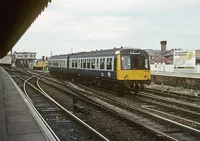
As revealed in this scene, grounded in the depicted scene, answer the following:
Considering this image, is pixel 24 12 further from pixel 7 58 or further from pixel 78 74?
pixel 7 58

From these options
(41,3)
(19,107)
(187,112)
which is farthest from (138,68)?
(41,3)

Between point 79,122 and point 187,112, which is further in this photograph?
point 187,112

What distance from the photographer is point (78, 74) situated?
2909cm

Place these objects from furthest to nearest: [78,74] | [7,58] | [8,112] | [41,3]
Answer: [7,58], [78,74], [8,112], [41,3]

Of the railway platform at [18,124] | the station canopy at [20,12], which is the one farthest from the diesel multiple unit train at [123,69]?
the station canopy at [20,12]

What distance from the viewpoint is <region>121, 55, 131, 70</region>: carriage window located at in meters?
19.1

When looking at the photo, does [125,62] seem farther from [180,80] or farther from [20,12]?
[20,12]

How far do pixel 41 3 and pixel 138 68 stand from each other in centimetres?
1261

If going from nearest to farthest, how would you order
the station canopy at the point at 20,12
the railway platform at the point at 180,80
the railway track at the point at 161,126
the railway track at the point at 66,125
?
the station canopy at the point at 20,12, the railway track at the point at 161,126, the railway track at the point at 66,125, the railway platform at the point at 180,80

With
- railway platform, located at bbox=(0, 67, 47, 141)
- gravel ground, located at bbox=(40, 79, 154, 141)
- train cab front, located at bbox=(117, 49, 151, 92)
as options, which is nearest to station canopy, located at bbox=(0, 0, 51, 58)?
railway platform, located at bbox=(0, 67, 47, 141)

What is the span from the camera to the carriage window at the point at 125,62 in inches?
751

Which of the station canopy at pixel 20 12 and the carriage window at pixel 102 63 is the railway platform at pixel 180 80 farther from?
the station canopy at pixel 20 12

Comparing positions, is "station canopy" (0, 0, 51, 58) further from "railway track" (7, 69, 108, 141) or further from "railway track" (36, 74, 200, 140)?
"railway track" (36, 74, 200, 140)

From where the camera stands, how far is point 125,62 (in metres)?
19.2
